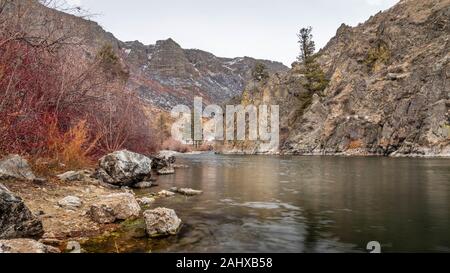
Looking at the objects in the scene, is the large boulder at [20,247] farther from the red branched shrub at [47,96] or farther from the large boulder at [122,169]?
the large boulder at [122,169]

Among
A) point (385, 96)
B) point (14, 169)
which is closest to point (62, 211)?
point (14, 169)

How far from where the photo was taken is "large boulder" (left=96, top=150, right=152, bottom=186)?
71.9 ft

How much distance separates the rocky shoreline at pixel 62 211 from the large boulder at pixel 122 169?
528 millimetres

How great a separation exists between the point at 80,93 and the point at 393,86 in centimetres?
6206

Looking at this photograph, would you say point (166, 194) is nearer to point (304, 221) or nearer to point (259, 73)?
point (304, 221)

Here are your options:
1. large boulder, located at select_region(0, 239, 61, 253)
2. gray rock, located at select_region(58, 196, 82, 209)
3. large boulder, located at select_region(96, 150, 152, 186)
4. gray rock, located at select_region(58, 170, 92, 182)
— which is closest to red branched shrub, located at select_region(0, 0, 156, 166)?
gray rock, located at select_region(58, 170, 92, 182)

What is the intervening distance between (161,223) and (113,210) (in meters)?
2.48

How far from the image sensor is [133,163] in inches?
896

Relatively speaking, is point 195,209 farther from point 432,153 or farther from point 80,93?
point 432,153

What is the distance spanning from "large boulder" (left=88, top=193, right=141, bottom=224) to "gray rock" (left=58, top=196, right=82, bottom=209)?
1.10m

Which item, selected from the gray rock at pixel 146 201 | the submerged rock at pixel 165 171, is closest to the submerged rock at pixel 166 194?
the gray rock at pixel 146 201

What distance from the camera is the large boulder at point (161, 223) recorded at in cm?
1115

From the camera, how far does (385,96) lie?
71500 mm

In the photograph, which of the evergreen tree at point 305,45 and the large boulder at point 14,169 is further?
the evergreen tree at point 305,45
